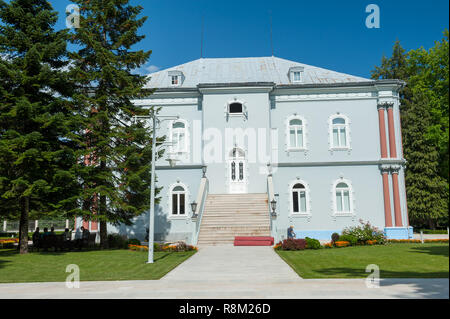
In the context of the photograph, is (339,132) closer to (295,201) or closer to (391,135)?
(391,135)

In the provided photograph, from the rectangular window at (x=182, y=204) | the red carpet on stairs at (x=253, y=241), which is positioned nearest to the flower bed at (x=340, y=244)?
the red carpet on stairs at (x=253, y=241)

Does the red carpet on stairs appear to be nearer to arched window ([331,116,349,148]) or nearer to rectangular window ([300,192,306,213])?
rectangular window ([300,192,306,213])

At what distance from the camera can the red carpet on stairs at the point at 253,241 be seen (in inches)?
736

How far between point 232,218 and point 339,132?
33.2 ft

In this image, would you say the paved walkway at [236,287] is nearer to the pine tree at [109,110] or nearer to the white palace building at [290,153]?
the pine tree at [109,110]

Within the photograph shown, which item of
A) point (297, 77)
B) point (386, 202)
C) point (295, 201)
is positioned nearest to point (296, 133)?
point (297, 77)

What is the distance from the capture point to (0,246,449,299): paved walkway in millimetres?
7223

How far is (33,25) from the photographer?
17.7 metres

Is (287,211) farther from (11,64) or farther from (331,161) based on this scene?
(11,64)

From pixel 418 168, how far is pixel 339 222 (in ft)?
51.2

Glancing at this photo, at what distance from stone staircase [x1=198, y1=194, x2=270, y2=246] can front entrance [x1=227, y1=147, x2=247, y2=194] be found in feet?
2.62
